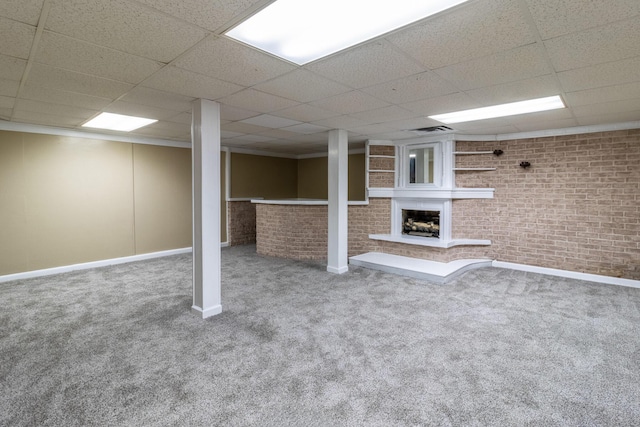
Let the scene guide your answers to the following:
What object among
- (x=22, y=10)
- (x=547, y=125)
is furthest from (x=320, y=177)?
(x=22, y=10)

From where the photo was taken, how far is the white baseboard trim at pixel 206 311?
348 centimetres

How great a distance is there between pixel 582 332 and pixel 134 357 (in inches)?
160

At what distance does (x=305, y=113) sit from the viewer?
159 inches

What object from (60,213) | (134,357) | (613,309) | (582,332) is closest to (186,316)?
(134,357)

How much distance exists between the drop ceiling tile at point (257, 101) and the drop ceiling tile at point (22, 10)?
5.23ft

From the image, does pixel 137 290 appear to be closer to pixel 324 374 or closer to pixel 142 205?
pixel 142 205

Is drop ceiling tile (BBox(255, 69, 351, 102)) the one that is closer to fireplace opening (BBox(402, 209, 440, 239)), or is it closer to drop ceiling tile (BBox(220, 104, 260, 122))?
drop ceiling tile (BBox(220, 104, 260, 122))

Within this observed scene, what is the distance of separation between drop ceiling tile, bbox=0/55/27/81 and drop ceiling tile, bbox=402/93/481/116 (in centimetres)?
340

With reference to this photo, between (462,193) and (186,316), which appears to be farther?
(462,193)

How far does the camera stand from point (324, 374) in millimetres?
2441

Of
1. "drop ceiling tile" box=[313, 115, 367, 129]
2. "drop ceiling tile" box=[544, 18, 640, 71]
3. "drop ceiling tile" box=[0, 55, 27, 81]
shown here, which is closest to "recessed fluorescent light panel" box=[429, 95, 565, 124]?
"drop ceiling tile" box=[313, 115, 367, 129]

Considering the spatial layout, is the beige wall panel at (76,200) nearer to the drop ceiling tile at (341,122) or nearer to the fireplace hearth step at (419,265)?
the drop ceiling tile at (341,122)

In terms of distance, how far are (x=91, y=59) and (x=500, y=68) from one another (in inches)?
121

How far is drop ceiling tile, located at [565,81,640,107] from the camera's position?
2.99 metres
